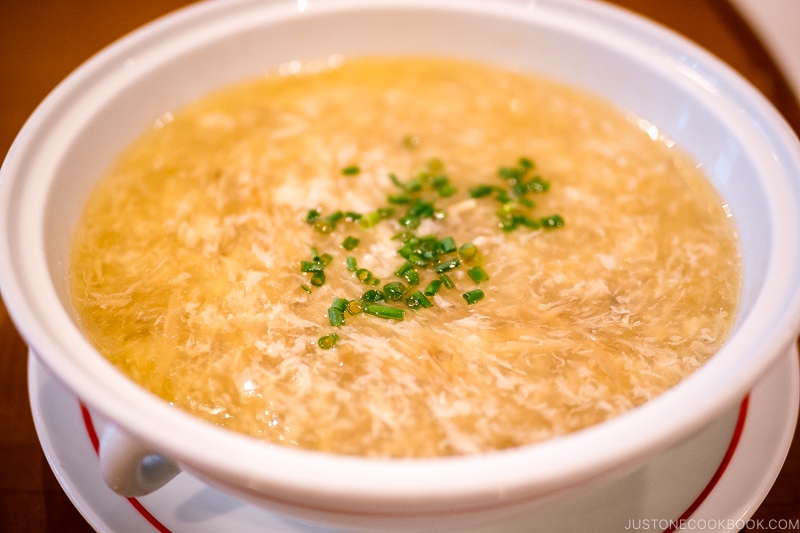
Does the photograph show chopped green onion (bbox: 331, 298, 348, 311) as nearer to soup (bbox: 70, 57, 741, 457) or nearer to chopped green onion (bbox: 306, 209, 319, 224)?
soup (bbox: 70, 57, 741, 457)

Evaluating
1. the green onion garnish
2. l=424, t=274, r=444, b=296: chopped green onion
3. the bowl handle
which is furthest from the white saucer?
l=424, t=274, r=444, b=296: chopped green onion

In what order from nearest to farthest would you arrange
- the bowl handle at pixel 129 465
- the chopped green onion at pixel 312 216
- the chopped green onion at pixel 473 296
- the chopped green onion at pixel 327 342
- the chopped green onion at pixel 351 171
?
the bowl handle at pixel 129 465 → the chopped green onion at pixel 327 342 → the chopped green onion at pixel 473 296 → the chopped green onion at pixel 312 216 → the chopped green onion at pixel 351 171

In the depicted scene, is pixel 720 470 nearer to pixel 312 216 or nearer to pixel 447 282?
pixel 447 282

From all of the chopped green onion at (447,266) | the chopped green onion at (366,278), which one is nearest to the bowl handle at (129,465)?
the chopped green onion at (366,278)

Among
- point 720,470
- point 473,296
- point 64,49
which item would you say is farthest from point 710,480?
point 64,49

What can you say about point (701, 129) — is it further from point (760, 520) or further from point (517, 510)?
point (517, 510)

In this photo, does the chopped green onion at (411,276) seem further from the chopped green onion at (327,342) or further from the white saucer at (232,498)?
the white saucer at (232,498)
